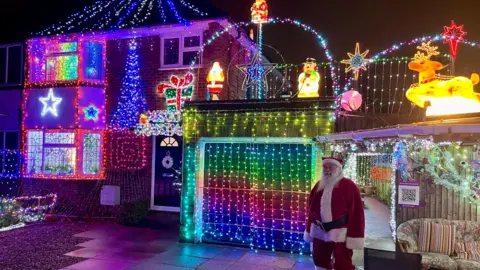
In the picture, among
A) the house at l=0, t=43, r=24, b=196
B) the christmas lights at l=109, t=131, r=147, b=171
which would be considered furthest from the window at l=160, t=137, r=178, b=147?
the house at l=0, t=43, r=24, b=196

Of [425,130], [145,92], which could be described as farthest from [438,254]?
[145,92]

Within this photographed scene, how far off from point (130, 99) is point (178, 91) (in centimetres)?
171

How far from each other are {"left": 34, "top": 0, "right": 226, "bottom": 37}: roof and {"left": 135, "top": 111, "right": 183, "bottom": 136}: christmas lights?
2644 millimetres

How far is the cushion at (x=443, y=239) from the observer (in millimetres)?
7051

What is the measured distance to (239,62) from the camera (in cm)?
1295

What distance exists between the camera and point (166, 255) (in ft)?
26.3

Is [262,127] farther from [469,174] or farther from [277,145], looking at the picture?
[469,174]

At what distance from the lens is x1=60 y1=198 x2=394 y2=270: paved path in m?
7.34

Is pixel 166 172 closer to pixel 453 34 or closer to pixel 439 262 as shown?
pixel 439 262

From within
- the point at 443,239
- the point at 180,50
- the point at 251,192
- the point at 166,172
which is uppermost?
the point at 180,50

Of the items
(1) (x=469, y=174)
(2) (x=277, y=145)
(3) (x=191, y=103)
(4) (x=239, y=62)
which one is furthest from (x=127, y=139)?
(1) (x=469, y=174)

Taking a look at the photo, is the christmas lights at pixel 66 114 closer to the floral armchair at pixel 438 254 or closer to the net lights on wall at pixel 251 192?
the net lights on wall at pixel 251 192

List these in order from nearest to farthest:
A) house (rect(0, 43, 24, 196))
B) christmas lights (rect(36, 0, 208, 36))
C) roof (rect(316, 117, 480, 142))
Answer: roof (rect(316, 117, 480, 142)) < christmas lights (rect(36, 0, 208, 36)) < house (rect(0, 43, 24, 196))

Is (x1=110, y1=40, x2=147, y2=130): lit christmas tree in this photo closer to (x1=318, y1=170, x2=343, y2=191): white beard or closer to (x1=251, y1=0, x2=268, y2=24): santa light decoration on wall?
(x1=251, y1=0, x2=268, y2=24): santa light decoration on wall
